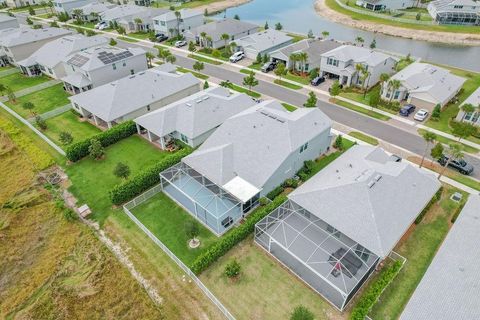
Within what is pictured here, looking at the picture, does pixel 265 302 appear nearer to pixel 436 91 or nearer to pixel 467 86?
pixel 436 91

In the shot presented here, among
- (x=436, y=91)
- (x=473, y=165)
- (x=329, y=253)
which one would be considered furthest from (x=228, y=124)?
(x=436, y=91)

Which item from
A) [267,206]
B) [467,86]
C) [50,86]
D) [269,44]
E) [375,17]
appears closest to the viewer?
[267,206]

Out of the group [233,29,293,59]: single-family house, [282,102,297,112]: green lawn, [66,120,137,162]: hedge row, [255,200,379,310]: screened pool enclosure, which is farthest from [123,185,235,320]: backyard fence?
[233,29,293,59]: single-family house

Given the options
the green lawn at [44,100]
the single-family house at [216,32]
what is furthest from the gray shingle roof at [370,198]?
the single-family house at [216,32]

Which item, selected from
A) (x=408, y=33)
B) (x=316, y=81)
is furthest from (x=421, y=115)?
(x=408, y=33)

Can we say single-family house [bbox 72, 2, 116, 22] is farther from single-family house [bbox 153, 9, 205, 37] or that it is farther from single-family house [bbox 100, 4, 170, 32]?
single-family house [bbox 153, 9, 205, 37]

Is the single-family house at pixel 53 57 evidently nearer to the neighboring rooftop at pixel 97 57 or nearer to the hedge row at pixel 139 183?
the neighboring rooftop at pixel 97 57

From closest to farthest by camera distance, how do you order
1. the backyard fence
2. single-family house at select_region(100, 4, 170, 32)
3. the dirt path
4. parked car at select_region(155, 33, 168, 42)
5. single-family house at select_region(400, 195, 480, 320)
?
single-family house at select_region(400, 195, 480, 320)
the backyard fence
the dirt path
parked car at select_region(155, 33, 168, 42)
single-family house at select_region(100, 4, 170, 32)
